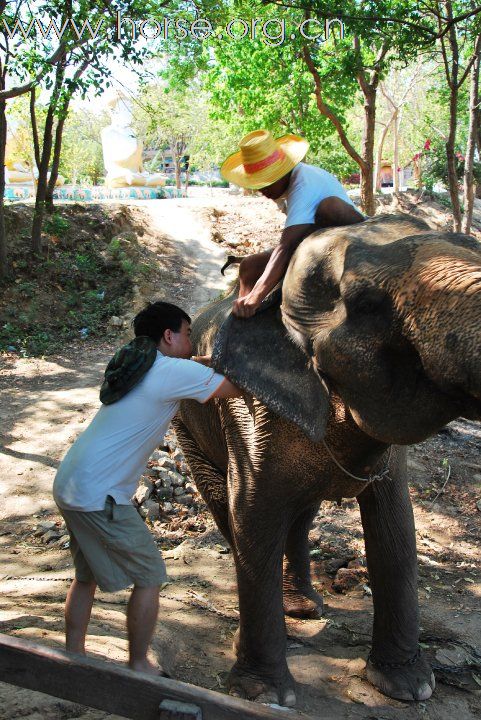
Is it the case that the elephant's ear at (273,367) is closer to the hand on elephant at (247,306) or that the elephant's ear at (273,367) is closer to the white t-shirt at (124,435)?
the hand on elephant at (247,306)

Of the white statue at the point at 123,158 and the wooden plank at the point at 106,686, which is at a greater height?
the white statue at the point at 123,158

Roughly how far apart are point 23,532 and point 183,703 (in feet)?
14.0

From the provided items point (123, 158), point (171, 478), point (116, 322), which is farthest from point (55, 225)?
point (123, 158)

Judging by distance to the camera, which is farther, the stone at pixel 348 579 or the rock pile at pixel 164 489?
the rock pile at pixel 164 489

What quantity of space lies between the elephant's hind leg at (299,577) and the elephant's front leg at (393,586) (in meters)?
0.86

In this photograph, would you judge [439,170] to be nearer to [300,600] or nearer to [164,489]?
[164,489]

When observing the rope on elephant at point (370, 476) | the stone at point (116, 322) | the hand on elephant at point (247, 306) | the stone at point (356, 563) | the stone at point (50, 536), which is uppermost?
the hand on elephant at point (247, 306)

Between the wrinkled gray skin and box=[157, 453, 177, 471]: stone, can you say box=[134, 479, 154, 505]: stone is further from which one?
the wrinkled gray skin

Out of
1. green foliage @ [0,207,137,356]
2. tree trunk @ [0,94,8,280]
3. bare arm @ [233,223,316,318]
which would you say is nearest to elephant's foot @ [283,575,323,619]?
bare arm @ [233,223,316,318]

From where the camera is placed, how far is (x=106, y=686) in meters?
2.63

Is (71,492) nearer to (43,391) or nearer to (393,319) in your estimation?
(393,319)

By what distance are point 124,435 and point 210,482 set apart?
6.47ft

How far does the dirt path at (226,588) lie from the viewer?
4035 millimetres

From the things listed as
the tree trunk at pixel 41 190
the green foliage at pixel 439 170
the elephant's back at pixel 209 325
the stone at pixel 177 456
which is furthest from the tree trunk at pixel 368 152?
the elephant's back at pixel 209 325
